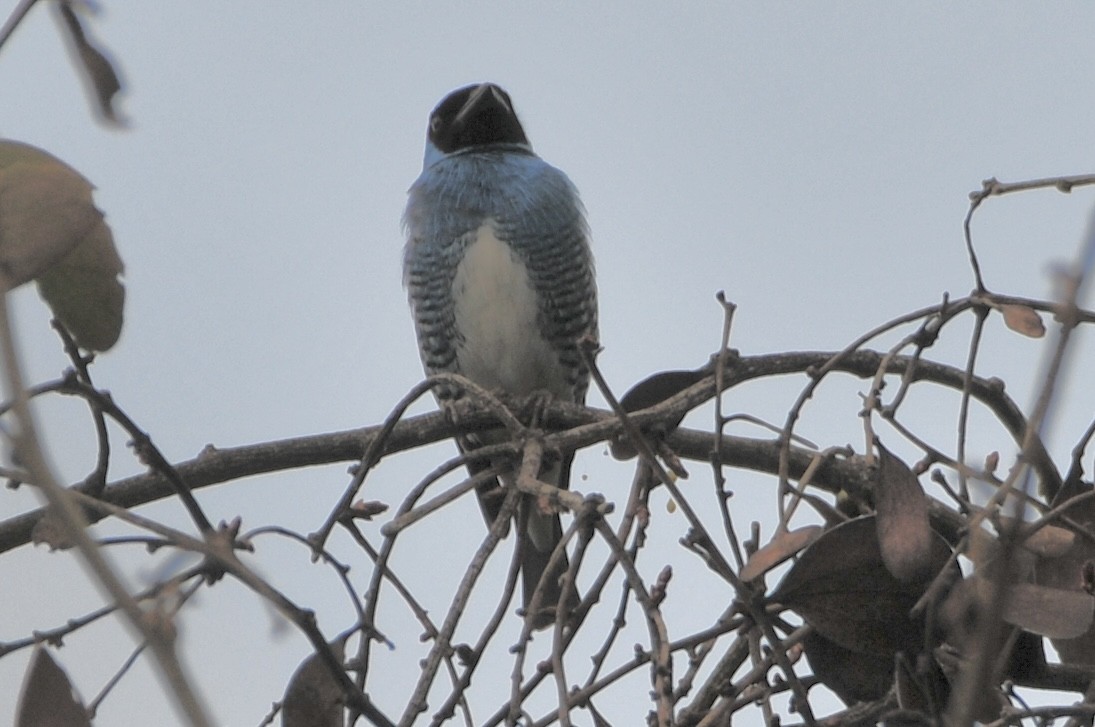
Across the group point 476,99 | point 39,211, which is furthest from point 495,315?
point 39,211

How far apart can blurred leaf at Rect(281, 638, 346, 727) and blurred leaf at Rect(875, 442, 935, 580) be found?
68 cm

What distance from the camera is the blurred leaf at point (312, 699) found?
1.70 metres

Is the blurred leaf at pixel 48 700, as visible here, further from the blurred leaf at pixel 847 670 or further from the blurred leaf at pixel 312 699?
the blurred leaf at pixel 847 670

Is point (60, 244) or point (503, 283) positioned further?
point (503, 283)

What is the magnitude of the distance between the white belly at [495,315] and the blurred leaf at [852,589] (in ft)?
9.85

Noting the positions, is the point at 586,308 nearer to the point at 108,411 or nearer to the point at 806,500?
the point at 806,500

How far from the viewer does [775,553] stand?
172 centimetres

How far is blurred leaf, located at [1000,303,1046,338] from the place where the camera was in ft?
6.91

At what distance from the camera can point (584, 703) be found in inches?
77.4

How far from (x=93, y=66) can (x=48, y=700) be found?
0.74 metres

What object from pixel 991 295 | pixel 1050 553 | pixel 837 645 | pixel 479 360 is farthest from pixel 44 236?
pixel 479 360

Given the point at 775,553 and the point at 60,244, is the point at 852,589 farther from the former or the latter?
the point at 60,244

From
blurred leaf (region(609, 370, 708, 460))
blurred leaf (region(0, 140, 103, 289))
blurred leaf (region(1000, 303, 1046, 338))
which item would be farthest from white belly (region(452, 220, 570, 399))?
blurred leaf (region(0, 140, 103, 289))

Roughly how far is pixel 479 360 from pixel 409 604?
2.75m
